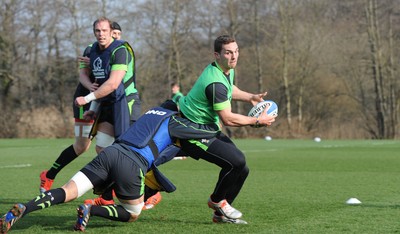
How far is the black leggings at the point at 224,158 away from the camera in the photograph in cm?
704

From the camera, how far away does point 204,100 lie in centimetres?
701

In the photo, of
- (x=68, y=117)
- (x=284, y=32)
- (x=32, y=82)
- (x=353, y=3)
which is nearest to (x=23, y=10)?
(x=32, y=82)

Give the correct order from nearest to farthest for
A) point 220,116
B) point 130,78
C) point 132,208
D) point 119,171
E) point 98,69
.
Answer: point 119,171 < point 132,208 < point 220,116 < point 98,69 < point 130,78

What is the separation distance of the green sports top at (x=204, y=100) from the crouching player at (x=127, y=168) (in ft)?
0.34

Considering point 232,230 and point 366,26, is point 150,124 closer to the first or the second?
point 232,230

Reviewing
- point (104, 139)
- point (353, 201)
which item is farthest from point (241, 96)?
point (353, 201)

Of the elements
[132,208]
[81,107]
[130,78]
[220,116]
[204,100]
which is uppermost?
[130,78]

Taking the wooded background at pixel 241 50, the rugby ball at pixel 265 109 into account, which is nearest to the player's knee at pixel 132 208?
the rugby ball at pixel 265 109

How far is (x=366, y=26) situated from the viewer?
44.5m

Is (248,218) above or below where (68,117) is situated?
above

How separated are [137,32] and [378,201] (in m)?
35.2

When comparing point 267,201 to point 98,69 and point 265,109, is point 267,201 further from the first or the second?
point 98,69

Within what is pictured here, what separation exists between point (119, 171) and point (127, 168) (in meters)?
0.08

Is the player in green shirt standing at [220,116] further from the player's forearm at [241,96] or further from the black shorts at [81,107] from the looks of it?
the black shorts at [81,107]
